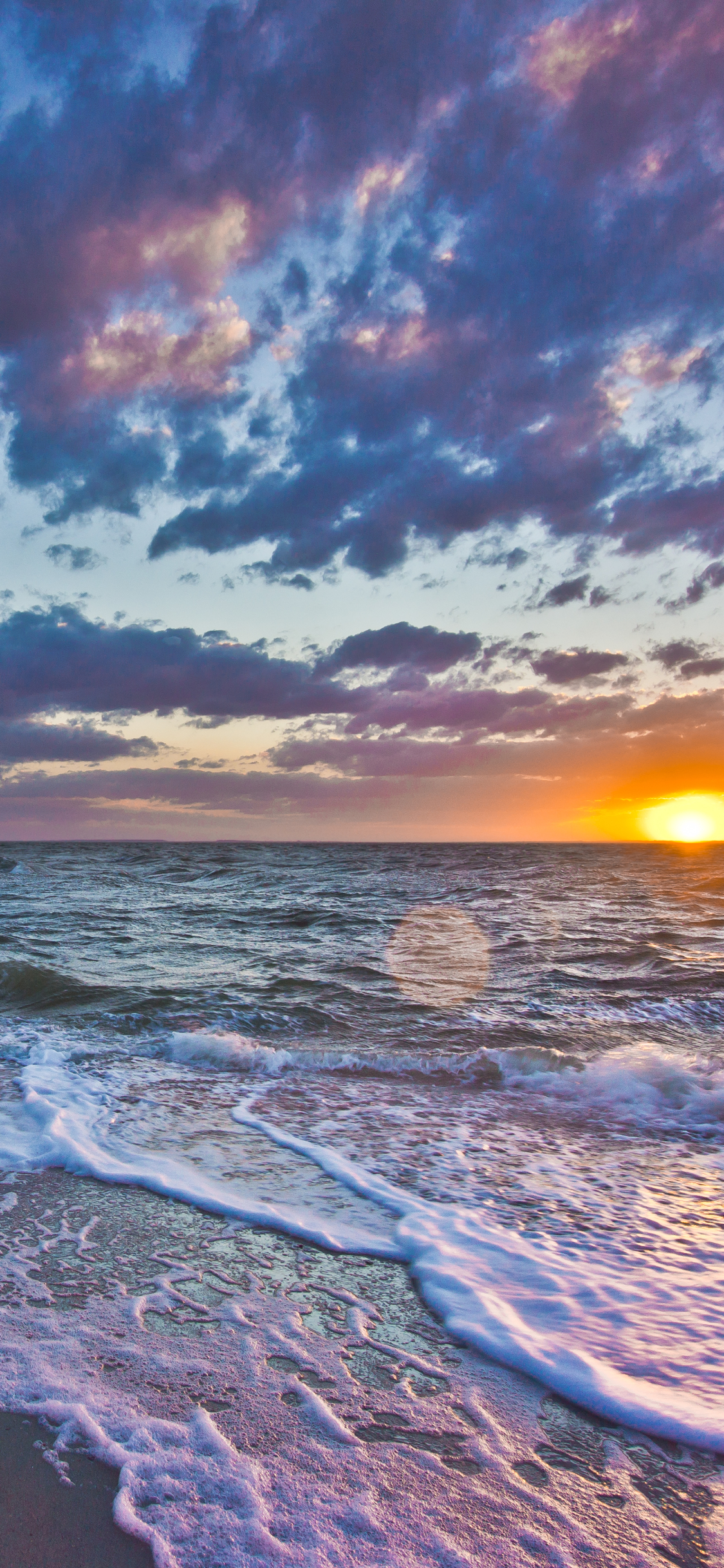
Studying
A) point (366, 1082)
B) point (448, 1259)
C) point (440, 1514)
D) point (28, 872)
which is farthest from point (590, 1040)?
point (28, 872)

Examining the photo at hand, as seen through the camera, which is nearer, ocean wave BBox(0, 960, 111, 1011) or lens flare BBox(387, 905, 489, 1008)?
ocean wave BBox(0, 960, 111, 1011)

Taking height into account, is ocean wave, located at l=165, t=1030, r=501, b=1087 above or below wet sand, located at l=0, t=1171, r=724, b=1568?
below

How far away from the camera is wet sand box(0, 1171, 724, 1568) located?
1.90m

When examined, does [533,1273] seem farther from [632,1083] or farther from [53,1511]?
[632,1083]

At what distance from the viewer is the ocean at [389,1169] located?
8.11 ft

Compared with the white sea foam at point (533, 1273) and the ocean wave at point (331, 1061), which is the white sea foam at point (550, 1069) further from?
the white sea foam at point (533, 1273)

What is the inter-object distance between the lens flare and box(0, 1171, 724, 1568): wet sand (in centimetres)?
625

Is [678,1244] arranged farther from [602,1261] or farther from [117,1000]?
[117,1000]

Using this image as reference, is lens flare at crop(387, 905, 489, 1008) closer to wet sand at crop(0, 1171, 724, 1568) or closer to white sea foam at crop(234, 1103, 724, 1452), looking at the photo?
white sea foam at crop(234, 1103, 724, 1452)

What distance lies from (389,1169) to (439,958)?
25.7ft

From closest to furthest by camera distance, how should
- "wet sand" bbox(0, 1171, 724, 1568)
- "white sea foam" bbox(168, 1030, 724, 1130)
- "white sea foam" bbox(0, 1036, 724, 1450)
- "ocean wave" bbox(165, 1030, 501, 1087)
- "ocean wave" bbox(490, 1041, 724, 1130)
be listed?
1. "wet sand" bbox(0, 1171, 724, 1568)
2. "white sea foam" bbox(0, 1036, 724, 1450)
3. "ocean wave" bbox(490, 1041, 724, 1130)
4. "white sea foam" bbox(168, 1030, 724, 1130)
5. "ocean wave" bbox(165, 1030, 501, 1087)

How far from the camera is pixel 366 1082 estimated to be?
6500mm

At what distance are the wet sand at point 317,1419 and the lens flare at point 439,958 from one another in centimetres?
625

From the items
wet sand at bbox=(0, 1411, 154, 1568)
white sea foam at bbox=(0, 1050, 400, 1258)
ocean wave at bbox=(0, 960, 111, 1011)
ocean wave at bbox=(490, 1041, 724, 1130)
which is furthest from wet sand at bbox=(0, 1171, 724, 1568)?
ocean wave at bbox=(0, 960, 111, 1011)
